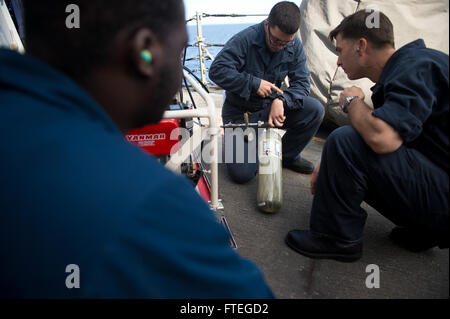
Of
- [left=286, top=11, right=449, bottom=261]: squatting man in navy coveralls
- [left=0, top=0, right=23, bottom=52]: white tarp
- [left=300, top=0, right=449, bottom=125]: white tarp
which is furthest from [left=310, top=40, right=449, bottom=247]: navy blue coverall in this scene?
[left=0, top=0, right=23, bottom=52]: white tarp

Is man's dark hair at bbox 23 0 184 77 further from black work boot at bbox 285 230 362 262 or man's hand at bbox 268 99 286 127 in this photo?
man's hand at bbox 268 99 286 127

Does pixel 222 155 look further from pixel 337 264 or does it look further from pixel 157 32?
pixel 157 32

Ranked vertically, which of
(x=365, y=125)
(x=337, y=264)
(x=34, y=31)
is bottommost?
(x=337, y=264)

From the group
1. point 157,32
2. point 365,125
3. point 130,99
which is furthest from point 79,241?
point 365,125

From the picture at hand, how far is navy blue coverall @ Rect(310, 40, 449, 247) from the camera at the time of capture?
1.22 m

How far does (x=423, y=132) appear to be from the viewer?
1.33 metres

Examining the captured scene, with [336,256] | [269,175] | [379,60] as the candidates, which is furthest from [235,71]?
[336,256]

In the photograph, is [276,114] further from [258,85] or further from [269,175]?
[269,175]

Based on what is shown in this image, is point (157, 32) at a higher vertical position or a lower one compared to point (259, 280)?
higher

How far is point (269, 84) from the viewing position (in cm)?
244

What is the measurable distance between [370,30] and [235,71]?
1.14 meters

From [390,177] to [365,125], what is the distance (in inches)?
10.2

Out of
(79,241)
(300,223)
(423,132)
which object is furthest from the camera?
(300,223)

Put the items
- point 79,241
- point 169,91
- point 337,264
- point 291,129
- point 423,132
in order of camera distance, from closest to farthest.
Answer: point 79,241
point 169,91
point 423,132
point 337,264
point 291,129
